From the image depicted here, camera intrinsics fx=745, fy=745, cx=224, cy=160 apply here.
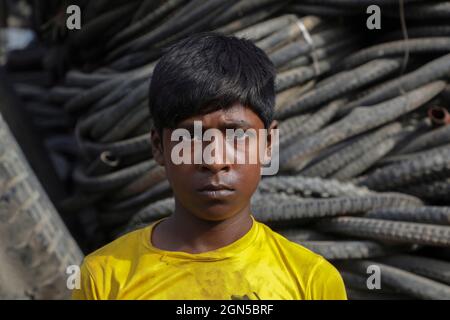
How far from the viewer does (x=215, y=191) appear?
0.76 m

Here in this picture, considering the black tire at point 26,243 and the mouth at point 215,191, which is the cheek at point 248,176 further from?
the black tire at point 26,243

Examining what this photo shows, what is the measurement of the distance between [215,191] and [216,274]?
9cm

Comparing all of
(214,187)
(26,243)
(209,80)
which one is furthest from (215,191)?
(26,243)

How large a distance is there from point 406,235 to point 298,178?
0.21m

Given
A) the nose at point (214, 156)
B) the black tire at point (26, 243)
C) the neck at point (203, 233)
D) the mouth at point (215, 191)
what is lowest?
the black tire at point (26, 243)

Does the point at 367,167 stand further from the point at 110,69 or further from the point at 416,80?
the point at 110,69

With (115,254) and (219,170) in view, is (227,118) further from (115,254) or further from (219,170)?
(115,254)

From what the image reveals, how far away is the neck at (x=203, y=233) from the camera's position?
2.63 feet

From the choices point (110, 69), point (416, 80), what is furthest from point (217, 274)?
point (110, 69)

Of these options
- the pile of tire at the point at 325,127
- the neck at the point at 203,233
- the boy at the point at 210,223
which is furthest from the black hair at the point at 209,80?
the pile of tire at the point at 325,127

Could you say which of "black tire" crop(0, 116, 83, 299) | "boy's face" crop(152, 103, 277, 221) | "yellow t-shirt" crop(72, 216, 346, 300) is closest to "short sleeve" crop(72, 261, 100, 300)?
"yellow t-shirt" crop(72, 216, 346, 300)

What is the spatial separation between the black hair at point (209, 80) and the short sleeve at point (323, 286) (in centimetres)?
17

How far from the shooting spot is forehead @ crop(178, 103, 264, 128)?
762 millimetres
